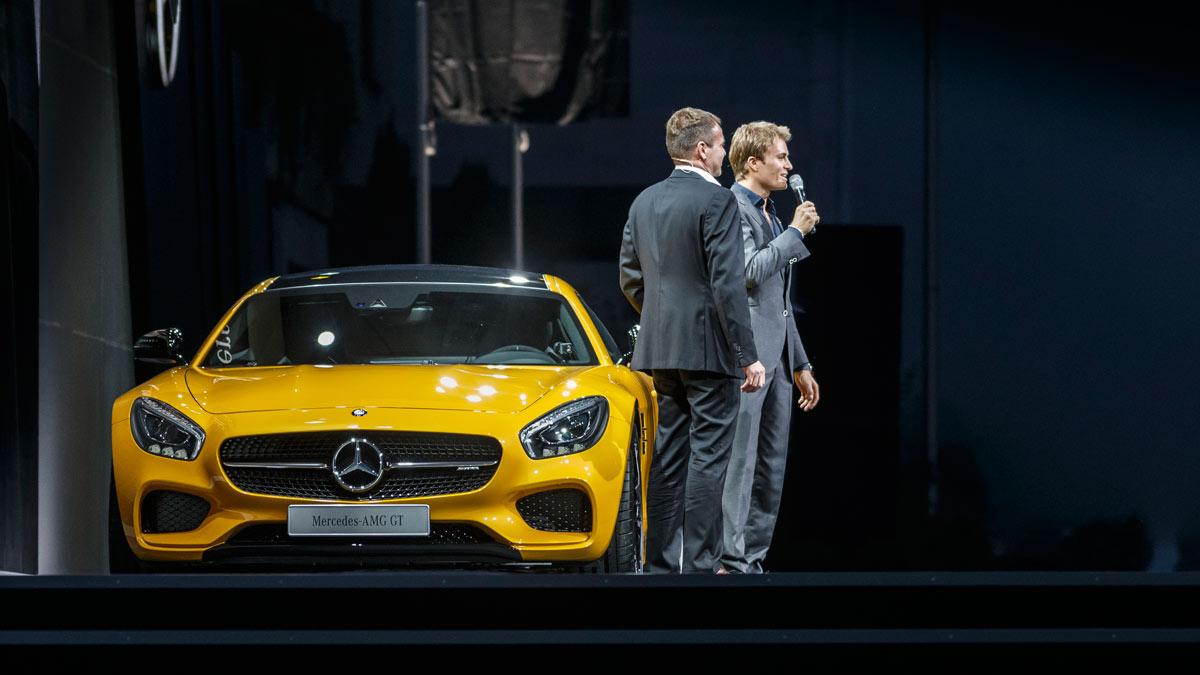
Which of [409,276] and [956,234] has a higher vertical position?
[956,234]

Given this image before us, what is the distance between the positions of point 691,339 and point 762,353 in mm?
593

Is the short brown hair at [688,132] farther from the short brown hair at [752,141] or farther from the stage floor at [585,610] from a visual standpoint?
the stage floor at [585,610]

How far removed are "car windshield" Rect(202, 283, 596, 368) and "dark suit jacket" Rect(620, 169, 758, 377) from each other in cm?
59

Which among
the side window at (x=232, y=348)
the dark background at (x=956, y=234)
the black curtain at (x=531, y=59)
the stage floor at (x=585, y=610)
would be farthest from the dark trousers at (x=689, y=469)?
the black curtain at (x=531, y=59)

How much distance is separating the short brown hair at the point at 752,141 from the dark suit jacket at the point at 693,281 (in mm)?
618

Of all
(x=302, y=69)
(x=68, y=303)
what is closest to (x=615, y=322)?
(x=302, y=69)

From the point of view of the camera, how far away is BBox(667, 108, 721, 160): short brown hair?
4723mm

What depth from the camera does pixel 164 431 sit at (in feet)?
14.4

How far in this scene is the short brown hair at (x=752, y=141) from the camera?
17.1ft

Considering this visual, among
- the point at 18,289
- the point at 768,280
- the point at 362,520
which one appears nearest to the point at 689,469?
the point at 768,280

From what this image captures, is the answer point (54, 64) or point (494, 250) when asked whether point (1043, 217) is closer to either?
point (494, 250)

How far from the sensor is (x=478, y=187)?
7.64 meters

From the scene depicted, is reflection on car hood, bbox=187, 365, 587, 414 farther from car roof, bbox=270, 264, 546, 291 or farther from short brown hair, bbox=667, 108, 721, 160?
short brown hair, bbox=667, 108, 721, 160

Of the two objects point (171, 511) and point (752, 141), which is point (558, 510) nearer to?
point (171, 511)
